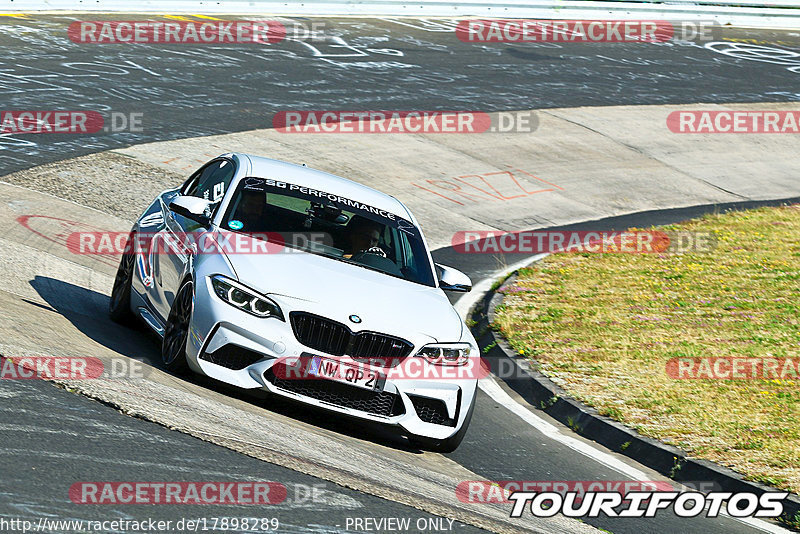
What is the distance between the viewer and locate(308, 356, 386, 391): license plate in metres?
6.72

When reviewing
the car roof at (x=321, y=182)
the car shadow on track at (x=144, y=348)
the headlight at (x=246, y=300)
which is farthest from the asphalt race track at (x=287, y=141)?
the car roof at (x=321, y=182)

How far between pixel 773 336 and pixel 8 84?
12742mm

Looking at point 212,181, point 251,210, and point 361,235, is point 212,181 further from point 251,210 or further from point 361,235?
point 361,235

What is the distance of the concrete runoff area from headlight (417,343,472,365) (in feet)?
2.20

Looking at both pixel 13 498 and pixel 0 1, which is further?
pixel 0 1

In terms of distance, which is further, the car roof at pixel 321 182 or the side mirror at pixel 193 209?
the car roof at pixel 321 182

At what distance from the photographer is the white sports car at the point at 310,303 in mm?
6789

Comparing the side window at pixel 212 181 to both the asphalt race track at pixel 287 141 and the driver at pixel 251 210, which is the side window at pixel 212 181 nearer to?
the driver at pixel 251 210

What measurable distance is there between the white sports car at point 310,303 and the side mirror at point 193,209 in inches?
0.4

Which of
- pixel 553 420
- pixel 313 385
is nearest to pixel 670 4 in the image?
pixel 553 420

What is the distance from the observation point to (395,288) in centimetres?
761

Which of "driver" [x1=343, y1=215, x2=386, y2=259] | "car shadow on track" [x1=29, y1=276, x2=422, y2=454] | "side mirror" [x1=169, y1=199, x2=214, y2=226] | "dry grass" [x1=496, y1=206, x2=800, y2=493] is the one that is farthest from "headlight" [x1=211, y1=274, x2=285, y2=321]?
"dry grass" [x1=496, y1=206, x2=800, y2=493]

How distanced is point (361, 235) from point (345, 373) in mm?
1782

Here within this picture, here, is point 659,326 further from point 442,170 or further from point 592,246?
point 442,170
